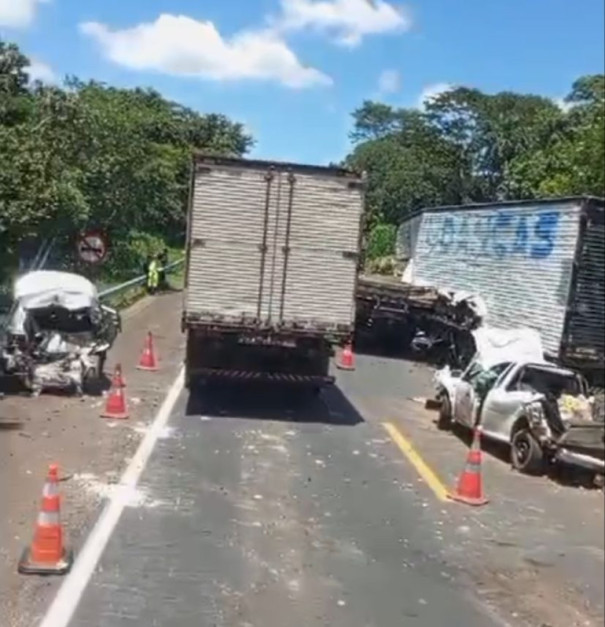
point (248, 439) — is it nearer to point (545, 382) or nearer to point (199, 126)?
point (545, 382)

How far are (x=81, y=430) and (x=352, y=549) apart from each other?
5671 mm

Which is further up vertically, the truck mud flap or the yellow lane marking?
the truck mud flap

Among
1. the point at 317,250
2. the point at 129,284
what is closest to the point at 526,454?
the point at 317,250

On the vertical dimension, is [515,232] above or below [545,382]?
above

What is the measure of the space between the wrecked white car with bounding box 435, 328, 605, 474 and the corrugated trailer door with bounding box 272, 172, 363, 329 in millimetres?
2027

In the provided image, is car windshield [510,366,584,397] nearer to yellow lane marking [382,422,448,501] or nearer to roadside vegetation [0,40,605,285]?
yellow lane marking [382,422,448,501]

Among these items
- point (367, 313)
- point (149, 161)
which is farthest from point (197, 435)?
point (149, 161)

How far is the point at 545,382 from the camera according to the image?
13.5 meters

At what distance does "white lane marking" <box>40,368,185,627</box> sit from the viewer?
20.7 feet

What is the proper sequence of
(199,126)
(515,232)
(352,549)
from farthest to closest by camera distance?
(199,126) < (515,232) < (352,549)

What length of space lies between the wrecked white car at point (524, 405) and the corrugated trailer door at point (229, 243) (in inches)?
Answer: 123

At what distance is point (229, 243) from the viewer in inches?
575

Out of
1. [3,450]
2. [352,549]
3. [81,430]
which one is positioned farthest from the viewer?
[81,430]

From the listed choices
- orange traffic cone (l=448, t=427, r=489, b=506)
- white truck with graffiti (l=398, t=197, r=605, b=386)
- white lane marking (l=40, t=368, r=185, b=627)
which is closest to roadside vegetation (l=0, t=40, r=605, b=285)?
white truck with graffiti (l=398, t=197, r=605, b=386)
